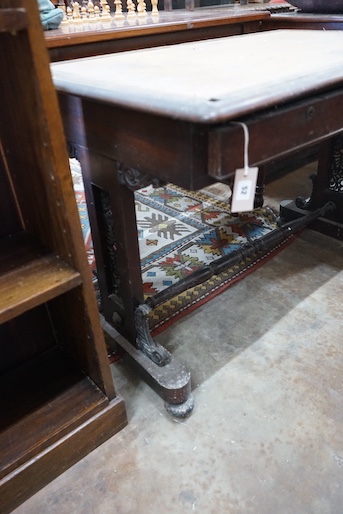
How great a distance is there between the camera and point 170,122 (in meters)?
0.78

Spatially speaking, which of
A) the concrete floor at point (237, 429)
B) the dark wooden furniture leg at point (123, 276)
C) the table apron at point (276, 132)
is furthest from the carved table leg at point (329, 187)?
the dark wooden furniture leg at point (123, 276)

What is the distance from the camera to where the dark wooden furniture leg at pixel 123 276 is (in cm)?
111

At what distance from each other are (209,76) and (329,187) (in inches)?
49.6

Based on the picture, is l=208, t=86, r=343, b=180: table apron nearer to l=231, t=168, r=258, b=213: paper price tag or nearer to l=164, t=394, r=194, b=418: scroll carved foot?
l=231, t=168, r=258, b=213: paper price tag

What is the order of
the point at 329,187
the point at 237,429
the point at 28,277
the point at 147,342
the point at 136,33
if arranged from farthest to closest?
the point at 329,187
the point at 136,33
the point at 147,342
the point at 237,429
the point at 28,277

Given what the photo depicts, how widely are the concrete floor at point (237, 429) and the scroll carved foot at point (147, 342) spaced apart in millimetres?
112

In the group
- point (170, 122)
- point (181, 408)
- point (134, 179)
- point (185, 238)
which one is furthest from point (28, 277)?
point (185, 238)

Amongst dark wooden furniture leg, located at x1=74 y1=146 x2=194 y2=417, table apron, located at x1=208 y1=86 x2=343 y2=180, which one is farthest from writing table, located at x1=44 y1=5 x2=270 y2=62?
table apron, located at x1=208 y1=86 x2=343 y2=180

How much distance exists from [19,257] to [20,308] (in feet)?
0.59

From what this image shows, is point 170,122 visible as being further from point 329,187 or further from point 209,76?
point 329,187

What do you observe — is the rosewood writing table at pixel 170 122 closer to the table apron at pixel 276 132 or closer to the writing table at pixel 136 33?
the table apron at pixel 276 132

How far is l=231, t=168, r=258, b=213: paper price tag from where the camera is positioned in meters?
0.82

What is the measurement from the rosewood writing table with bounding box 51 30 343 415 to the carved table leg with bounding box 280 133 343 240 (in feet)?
1.88

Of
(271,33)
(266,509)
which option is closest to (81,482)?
(266,509)
